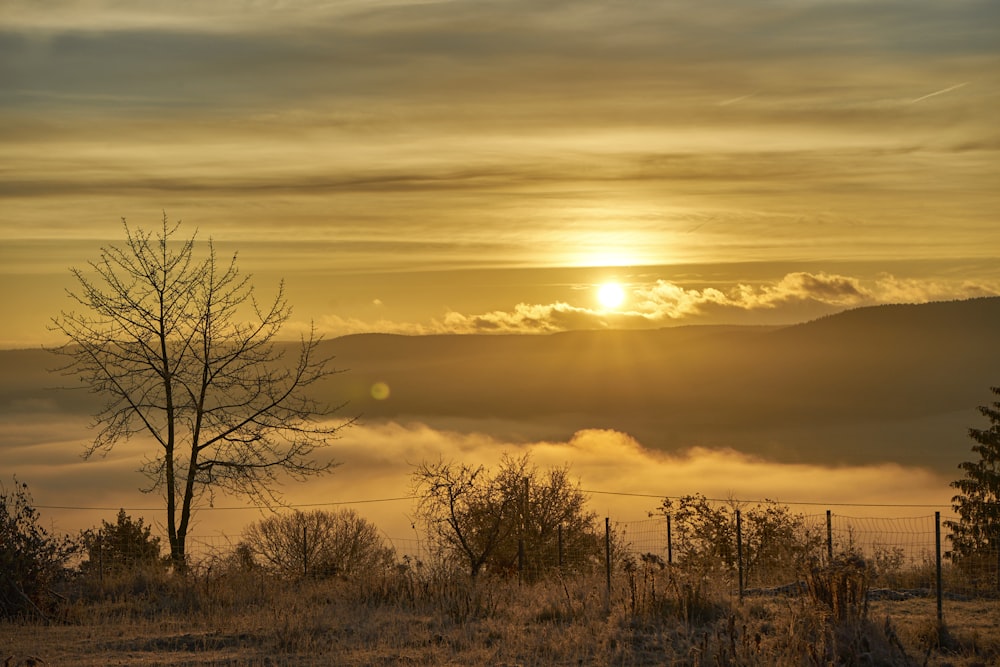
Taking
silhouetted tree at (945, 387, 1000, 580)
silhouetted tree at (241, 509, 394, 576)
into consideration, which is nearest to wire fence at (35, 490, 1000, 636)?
silhouetted tree at (241, 509, 394, 576)

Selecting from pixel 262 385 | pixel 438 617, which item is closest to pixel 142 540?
pixel 262 385

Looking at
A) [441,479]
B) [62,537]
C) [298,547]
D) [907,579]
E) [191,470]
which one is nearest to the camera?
[62,537]

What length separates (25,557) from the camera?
18.4 m

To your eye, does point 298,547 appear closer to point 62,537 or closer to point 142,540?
point 142,540

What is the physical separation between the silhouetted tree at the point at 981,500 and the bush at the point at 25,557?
2938 centimetres

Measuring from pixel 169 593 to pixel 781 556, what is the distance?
2212cm

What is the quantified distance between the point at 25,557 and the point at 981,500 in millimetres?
36079

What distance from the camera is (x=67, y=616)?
1797 centimetres

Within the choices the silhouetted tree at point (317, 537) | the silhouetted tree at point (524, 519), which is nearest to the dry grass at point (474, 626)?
the silhouetted tree at point (524, 519)

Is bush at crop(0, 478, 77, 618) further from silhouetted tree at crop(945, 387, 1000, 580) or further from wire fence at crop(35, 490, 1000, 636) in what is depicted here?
silhouetted tree at crop(945, 387, 1000, 580)

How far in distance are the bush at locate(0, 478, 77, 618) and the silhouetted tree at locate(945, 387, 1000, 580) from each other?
29376 mm

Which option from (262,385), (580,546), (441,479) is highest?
(262,385)

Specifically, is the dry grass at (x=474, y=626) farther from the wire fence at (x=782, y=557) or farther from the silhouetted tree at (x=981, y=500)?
the silhouetted tree at (x=981, y=500)

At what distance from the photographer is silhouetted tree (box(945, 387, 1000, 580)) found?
1588 inches
